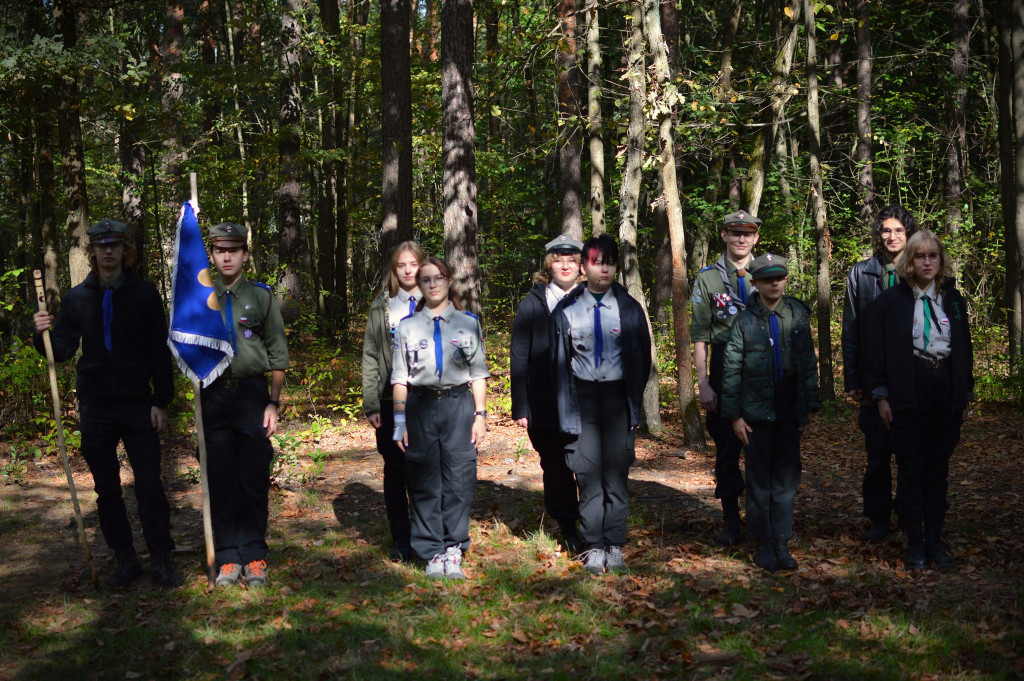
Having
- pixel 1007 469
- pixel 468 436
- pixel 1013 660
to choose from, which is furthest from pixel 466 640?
pixel 1007 469

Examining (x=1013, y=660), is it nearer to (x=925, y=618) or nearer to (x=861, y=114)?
(x=925, y=618)

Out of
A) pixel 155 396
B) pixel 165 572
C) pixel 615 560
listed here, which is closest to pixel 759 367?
pixel 615 560

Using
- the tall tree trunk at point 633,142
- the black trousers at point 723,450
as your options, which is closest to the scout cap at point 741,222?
the black trousers at point 723,450

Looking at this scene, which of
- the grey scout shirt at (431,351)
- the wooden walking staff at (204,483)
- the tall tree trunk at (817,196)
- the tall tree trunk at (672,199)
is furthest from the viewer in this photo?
the tall tree trunk at (817,196)

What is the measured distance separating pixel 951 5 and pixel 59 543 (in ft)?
68.8

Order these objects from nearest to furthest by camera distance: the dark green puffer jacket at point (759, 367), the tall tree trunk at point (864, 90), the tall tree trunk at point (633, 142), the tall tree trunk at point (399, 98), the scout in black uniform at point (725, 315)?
1. the dark green puffer jacket at point (759, 367)
2. the scout in black uniform at point (725, 315)
3. the tall tree trunk at point (633, 142)
4. the tall tree trunk at point (399, 98)
5. the tall tree trunk at point (864, 90)

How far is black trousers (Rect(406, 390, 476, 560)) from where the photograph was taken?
19.2 feet

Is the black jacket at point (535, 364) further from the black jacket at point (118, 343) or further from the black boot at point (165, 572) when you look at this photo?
the black boot at point (165, 572)

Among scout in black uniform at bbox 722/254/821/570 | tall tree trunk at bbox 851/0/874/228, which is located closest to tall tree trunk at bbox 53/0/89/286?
scout in black uniform at bbox 722/254/821/570

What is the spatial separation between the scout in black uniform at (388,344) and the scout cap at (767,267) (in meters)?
2.28

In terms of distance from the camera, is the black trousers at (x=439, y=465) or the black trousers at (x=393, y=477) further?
the black trousers at (x=393, y=477)

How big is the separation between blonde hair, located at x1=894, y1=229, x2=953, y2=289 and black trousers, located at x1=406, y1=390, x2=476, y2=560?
302 cm

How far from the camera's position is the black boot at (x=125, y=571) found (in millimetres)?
5816

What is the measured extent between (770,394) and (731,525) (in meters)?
1.24
